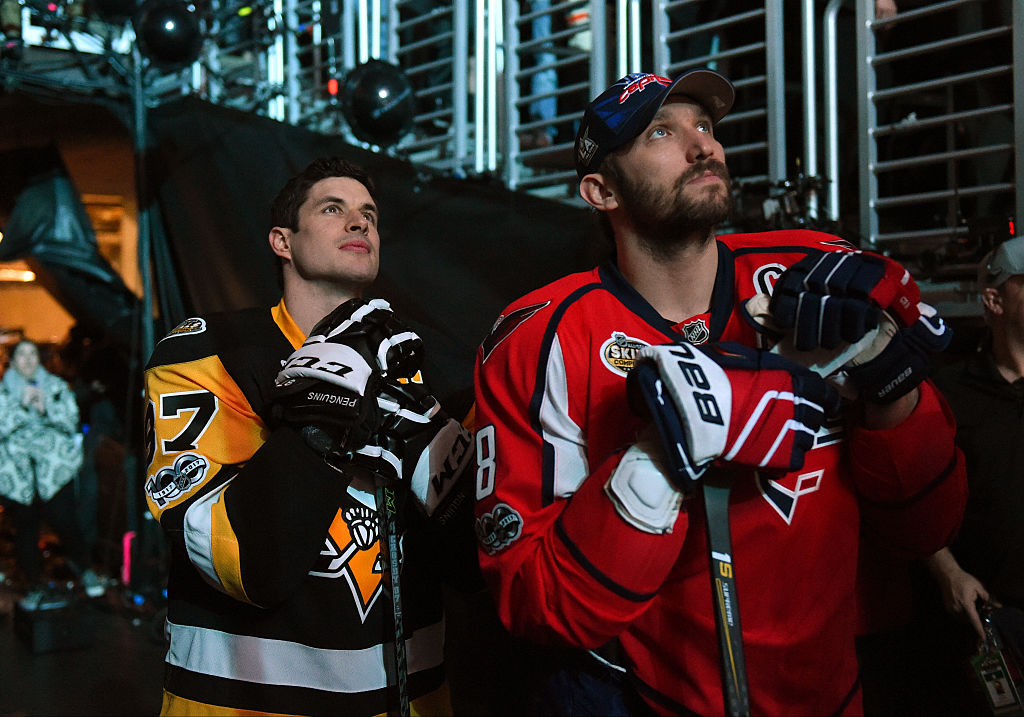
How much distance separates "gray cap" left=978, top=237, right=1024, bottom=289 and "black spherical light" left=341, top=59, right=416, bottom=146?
2.82m

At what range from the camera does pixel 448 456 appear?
1.92 meters

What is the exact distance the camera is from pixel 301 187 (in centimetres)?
241

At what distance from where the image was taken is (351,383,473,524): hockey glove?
1.87m

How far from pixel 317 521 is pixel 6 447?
16.4 ft

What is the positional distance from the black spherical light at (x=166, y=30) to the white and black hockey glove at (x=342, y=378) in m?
3.50

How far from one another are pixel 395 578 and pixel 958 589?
1385 mm

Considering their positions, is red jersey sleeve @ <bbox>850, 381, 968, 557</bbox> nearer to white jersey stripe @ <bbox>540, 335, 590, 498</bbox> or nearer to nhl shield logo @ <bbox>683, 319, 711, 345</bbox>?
nhl shield logo @ <bbox>683, 319, 711, 345</bbox>

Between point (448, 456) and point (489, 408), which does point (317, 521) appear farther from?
point (489, 408)

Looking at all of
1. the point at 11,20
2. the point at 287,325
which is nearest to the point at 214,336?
the point at 287,325

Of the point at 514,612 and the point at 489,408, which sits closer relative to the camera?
the point at 514,612

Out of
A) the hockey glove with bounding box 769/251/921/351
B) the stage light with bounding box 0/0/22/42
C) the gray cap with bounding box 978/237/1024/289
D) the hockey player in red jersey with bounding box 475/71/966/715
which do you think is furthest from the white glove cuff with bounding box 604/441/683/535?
the stage light with bounding box 0/0/22/42

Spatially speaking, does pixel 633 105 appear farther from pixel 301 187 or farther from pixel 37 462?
pixel 37 462

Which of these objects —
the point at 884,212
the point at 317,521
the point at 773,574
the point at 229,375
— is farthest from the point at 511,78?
Result: the point at 773,574

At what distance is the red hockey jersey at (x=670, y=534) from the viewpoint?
137 centimetres
